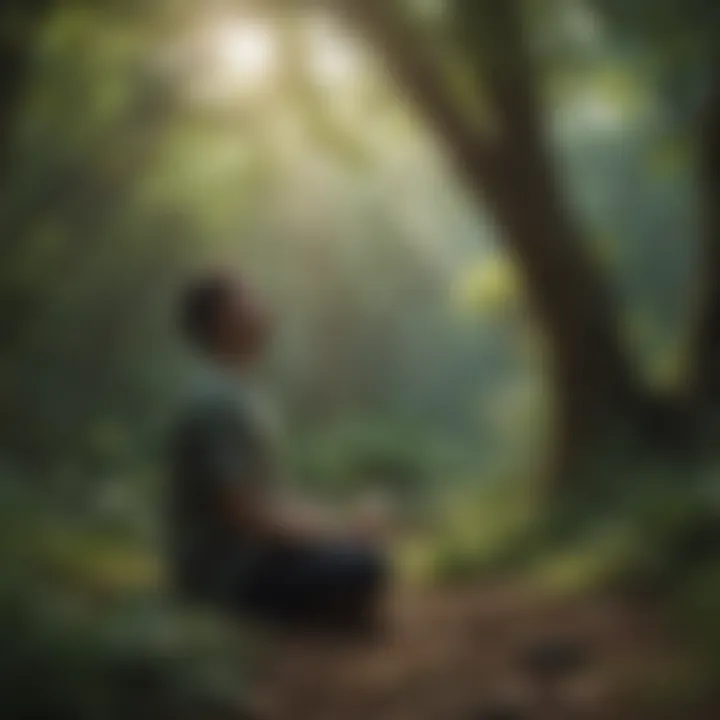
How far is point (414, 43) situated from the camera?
5.00ft

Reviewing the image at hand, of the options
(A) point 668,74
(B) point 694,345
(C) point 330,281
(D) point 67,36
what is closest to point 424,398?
(C) point 330,281

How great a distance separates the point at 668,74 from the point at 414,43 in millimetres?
271

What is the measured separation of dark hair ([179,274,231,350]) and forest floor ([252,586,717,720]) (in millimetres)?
315

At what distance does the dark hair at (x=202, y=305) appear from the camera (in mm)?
1496

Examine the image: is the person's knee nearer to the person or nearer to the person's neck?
the person

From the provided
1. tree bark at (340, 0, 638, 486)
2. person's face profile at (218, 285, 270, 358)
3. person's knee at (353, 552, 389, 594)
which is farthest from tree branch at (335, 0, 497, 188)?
person's knee at (353, 552, 389, 594)

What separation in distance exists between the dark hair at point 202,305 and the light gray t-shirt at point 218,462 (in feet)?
0.13

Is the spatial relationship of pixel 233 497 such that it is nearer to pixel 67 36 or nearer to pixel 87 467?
pixel 87 467

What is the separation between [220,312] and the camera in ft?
4.89

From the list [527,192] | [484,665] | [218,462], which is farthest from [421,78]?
[484,665]

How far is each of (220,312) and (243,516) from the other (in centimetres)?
21

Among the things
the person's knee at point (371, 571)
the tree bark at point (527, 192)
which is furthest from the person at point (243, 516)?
the tree bark at point (527, 192)

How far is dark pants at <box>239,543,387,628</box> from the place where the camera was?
146cm

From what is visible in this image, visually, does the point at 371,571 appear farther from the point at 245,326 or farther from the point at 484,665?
the point at 245,326
